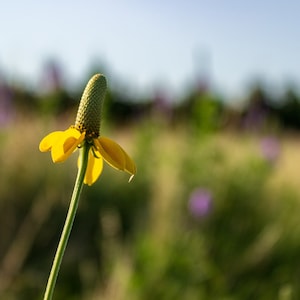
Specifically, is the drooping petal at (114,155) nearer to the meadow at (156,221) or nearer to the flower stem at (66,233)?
the flower stem at (66,233)

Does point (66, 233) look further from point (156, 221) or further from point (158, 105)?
point (158, 105)

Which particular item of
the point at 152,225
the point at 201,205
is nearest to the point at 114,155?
the point at 201,205

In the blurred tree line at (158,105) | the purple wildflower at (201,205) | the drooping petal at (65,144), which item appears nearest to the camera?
the drooping petal at (65,144)

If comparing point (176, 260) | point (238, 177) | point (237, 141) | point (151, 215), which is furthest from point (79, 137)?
point (237, 141)

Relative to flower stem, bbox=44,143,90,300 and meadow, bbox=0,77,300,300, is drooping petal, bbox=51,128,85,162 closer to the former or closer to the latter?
flower stem, bbox=44,143,90,300

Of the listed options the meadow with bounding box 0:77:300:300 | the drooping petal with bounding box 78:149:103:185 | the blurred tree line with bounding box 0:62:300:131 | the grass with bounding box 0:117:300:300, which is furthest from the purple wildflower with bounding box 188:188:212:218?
the drooping petal with bounding box 78:149:103:185

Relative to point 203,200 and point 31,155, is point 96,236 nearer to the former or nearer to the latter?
point 31,155

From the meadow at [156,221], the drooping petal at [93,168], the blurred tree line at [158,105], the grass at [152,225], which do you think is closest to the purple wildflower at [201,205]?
the meadow at [156,221]
